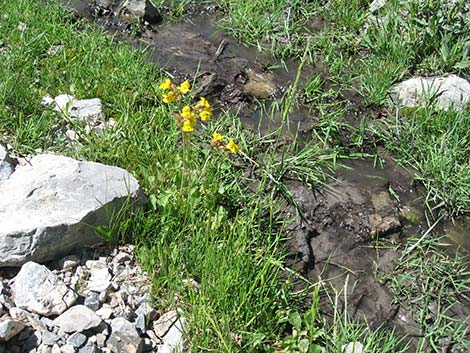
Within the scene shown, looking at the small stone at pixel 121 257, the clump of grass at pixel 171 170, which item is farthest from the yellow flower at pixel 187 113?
the small stone at pixel 121 257

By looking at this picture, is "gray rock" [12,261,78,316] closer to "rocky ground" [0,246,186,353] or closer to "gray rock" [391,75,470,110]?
"rocky ground" [0,246,186,353]

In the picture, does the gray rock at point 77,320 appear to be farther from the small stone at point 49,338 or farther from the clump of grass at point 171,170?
the clump of grass at point 171,170

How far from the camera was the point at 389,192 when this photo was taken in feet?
15.1

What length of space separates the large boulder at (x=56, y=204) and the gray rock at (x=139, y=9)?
263cm

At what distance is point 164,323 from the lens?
128 inches

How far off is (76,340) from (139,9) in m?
3.79

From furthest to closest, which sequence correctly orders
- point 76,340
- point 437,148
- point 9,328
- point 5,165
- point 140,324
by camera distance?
1. point 437,148
2. point 5,165
3. point 140,324
4. point 76,340
5. point 9,328

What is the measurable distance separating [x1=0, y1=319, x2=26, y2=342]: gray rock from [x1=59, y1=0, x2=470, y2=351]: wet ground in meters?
1.67

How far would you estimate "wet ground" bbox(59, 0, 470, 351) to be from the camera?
12.9 ft

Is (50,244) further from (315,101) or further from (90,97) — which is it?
(315,101)

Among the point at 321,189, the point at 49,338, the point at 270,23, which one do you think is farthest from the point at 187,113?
the point at 270,23

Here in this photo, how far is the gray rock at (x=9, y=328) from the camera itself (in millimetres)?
2848

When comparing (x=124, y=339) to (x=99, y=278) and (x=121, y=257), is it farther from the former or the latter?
(x=121, y=257)

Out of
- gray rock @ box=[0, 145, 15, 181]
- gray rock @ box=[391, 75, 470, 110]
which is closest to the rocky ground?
gray rock @ box=[0, 145, 15, 181]
